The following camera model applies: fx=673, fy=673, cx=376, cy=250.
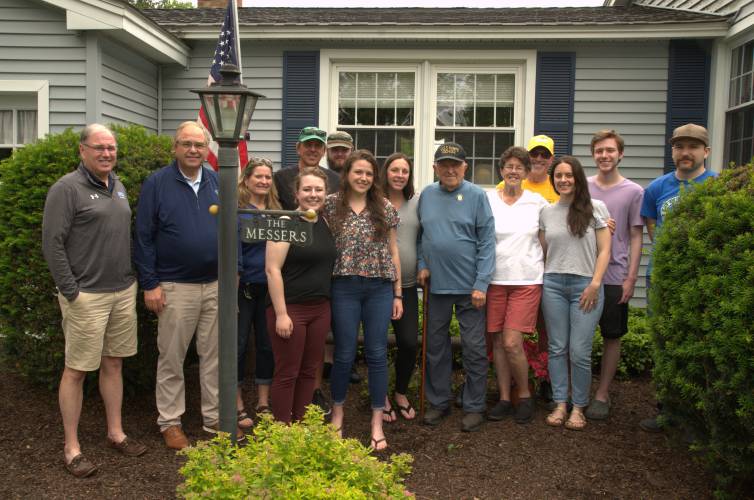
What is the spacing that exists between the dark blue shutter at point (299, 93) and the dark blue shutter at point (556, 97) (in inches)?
103

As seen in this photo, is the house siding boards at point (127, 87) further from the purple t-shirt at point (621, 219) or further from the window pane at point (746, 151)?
the window pane at point (746, 151)

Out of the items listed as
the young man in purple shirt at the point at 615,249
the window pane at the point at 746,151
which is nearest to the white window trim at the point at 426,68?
the window pane at the point at 746,151

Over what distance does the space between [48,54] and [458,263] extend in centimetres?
516

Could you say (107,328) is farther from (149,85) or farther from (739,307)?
(149,85)

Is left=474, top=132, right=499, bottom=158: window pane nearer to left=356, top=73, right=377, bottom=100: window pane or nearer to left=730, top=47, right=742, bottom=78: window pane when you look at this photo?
left=356, top=73, right=377, bottom=100: window pane

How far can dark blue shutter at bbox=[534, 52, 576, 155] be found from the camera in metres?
7.82

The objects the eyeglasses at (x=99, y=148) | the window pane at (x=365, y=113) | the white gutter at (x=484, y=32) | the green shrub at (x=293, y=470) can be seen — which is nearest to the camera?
the green shrub at (x=293, y=470)

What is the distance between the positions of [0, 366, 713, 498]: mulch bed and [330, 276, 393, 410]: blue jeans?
475mm

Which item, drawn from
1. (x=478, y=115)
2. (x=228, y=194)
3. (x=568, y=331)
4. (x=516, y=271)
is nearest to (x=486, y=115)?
(x=478, y=115)

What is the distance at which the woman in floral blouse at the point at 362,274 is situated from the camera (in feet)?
13.6

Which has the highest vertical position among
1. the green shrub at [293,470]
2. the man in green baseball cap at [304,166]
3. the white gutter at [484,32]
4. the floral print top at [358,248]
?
the white gutter at [484,32]

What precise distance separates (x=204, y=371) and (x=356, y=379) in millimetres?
1498

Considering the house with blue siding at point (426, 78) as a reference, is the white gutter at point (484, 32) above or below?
above

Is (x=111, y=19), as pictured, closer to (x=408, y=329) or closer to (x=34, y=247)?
(x=34, y=247)
